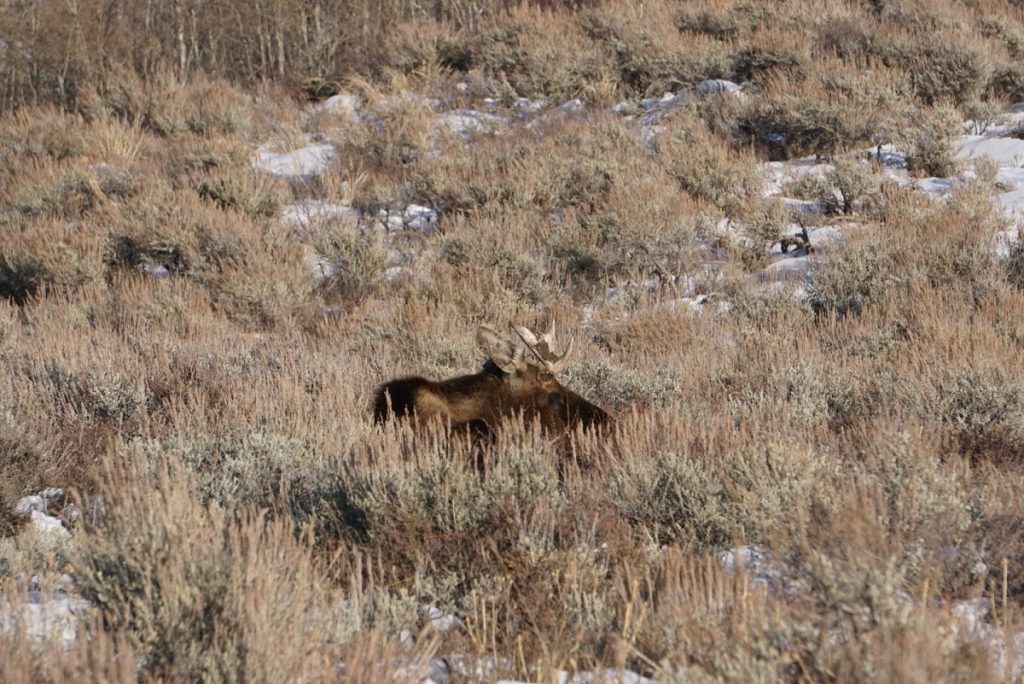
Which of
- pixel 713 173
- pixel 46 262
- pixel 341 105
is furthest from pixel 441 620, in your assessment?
pixel 341 105

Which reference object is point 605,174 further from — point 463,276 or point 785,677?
point 785,677

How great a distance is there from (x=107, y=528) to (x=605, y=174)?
948 centimetres

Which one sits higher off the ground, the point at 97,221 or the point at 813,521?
the point at 813,521

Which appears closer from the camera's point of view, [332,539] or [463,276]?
[332,539]

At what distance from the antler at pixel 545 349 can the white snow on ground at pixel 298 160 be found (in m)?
8.77

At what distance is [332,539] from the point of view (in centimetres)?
386

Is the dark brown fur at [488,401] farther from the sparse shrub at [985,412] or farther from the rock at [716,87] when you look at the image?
the rock at [716,87]

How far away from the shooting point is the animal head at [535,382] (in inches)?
205

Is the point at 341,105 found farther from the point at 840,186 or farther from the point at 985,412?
the point at 985,412

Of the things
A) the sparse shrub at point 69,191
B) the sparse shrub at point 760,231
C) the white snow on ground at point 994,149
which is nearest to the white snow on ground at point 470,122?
the sparse shrub at point 69,191

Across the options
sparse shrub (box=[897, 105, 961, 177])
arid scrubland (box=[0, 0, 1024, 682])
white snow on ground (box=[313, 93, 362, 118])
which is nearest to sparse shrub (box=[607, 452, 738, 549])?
arid scrubland (box=[0, 0, 1024, 682])

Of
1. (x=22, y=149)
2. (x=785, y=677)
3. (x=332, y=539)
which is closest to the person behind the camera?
(x=785, y=677)

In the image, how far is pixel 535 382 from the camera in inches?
211

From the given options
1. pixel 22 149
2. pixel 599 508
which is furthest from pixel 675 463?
pixel 22 149
